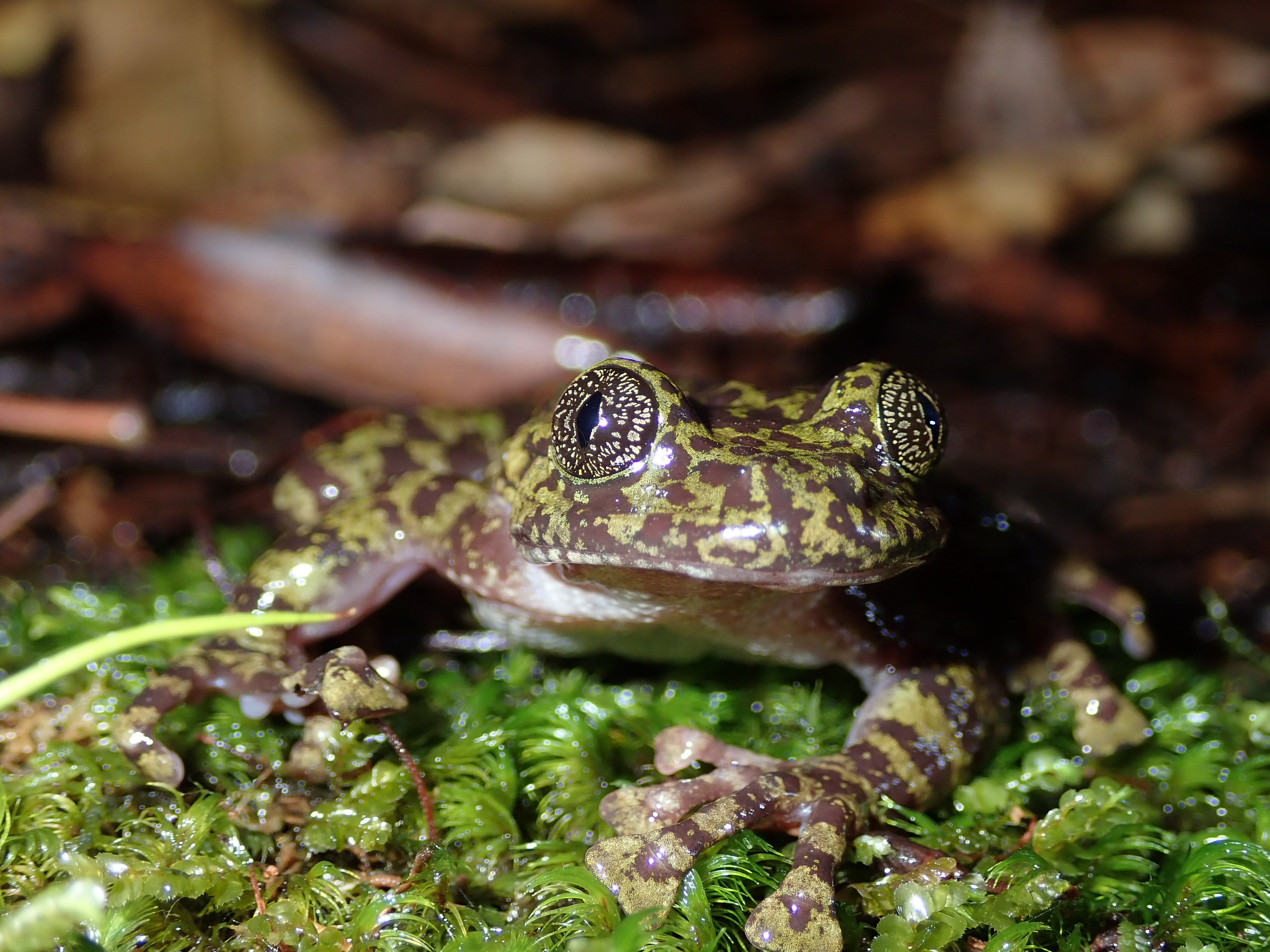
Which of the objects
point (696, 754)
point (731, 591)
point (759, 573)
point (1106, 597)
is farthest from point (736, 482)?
point (1106, 597)

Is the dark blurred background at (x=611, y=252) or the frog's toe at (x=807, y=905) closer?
the frog's toe at (x=807, y=905)

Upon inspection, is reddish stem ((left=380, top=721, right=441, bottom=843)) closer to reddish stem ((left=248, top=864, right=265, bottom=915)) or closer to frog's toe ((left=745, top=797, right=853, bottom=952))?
reddish stem ((left=248, top=864, right=265, bottom=915))

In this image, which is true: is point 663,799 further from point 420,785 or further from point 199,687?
point 199,687

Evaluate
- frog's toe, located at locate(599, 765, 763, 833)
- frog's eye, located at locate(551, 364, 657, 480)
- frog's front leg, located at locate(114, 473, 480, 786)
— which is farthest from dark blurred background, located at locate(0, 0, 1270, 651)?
frog's toe, located at locate(599, 765, 763, 833)

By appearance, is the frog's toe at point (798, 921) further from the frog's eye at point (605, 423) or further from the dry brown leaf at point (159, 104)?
the dry brown leaf at point (159, 104)

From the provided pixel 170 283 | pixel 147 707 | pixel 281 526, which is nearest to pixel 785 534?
pixel 147 707

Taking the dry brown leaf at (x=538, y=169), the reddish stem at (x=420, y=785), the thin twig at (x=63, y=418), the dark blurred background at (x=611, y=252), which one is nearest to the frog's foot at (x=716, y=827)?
the reddish stem at (x=420, y=785)
